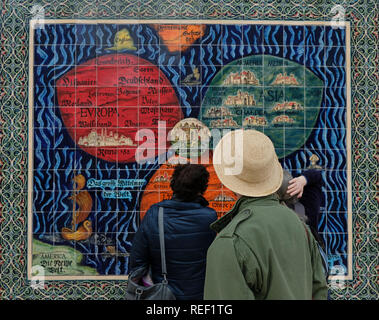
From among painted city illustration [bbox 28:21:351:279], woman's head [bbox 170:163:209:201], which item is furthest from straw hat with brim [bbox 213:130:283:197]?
painted city illustration [bbox 28:21:351:279]

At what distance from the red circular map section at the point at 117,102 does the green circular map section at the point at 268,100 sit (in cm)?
43

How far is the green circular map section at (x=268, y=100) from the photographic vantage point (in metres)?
4.69

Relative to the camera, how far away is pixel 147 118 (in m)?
4.69

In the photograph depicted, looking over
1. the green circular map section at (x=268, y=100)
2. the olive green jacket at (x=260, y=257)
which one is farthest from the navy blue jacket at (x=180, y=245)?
the green circular map section at (x=268, y=100)

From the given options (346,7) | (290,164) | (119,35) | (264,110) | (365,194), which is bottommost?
(365,194)

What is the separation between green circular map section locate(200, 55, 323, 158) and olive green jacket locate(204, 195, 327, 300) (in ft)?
7.99

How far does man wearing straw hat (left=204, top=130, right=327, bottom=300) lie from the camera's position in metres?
2.10

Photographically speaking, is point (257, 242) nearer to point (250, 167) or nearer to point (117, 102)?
point (250, 167)

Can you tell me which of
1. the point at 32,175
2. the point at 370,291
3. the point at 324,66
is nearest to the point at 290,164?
the point at 324,66

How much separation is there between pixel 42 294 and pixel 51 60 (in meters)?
2.31

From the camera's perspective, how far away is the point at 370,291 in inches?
185

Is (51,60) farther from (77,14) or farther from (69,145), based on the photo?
(69,145)

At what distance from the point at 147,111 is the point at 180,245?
6.61 feet

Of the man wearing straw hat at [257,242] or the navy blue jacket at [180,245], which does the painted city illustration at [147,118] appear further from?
the man wearing straw hat at [257,242]
